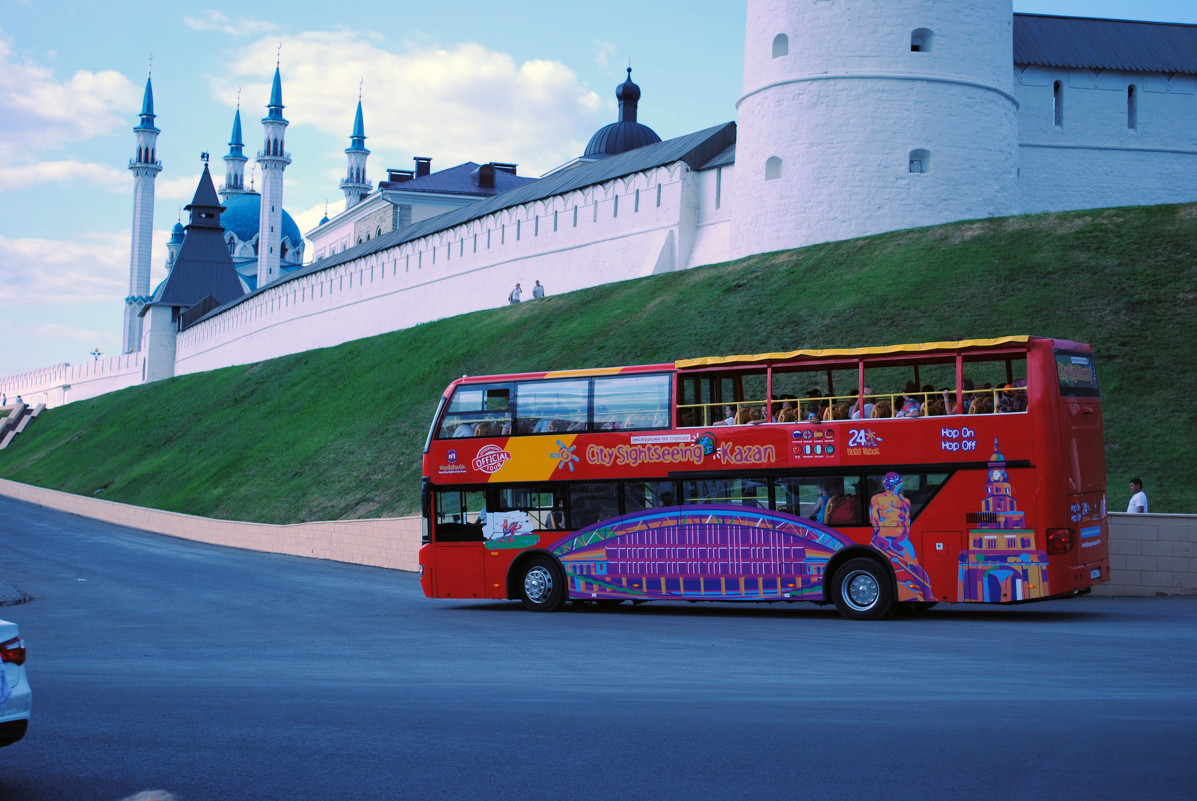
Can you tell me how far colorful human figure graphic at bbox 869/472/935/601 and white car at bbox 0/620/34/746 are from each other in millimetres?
11519

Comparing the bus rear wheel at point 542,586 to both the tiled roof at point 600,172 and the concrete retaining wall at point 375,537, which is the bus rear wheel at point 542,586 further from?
the tiled roof at point 600,172

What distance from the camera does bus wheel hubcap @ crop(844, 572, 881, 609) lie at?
16109 mm

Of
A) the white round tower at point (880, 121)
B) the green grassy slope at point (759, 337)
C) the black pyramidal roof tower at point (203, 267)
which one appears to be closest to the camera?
the green grassy slope at point (759, 337)

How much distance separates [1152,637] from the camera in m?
12.9

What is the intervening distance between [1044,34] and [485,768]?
44.5 meters

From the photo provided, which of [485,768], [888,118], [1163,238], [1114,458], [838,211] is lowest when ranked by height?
[485,768]

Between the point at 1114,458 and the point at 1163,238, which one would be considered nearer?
the point at 1114,458

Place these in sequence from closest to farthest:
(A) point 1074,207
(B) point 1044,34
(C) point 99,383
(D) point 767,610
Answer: (D) point 767,610 < (A) point 1074,207 < (B) point 1044,34 < (C) point 99,383

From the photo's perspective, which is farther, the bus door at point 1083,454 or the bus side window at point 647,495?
the bus side window at point 647,495

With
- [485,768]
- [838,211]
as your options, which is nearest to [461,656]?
[485,768]

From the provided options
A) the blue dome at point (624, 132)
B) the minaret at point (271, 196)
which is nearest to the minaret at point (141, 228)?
the minaret at point (271, 196)

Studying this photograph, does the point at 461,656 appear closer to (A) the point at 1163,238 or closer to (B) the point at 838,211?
(A) the point at 1163,238

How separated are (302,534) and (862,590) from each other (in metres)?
19.7

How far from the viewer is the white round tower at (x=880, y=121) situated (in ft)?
126
